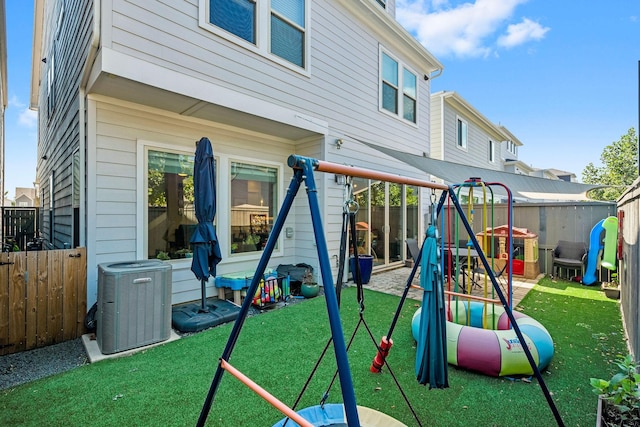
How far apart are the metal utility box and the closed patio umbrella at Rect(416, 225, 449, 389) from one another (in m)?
2.88

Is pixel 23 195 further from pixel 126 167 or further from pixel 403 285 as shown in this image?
pixel 403 285

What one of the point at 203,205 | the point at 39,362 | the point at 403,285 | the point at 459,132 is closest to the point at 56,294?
the point at 39,362

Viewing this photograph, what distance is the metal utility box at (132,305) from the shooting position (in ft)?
10.8

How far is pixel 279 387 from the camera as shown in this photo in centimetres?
270

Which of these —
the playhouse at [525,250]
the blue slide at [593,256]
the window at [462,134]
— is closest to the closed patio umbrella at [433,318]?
the playhouse at [525,250]

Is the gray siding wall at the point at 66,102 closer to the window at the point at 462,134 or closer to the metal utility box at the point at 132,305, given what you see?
the metal utility box at the point at 132,305

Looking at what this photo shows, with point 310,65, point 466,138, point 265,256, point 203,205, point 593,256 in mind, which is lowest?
point 593,256

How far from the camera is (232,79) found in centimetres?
463

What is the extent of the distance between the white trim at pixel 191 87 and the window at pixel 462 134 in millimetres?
9141

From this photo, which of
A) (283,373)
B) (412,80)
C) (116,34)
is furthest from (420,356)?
(412,80)

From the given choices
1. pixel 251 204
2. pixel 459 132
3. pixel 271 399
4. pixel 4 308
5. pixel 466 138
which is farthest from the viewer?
pixel 466 138

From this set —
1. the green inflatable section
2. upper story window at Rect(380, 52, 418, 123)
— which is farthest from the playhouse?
upper story window at Rect(380, 52, 418, 123)

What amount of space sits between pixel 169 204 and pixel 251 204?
150 cm

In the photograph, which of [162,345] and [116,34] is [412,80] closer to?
[116,34]
